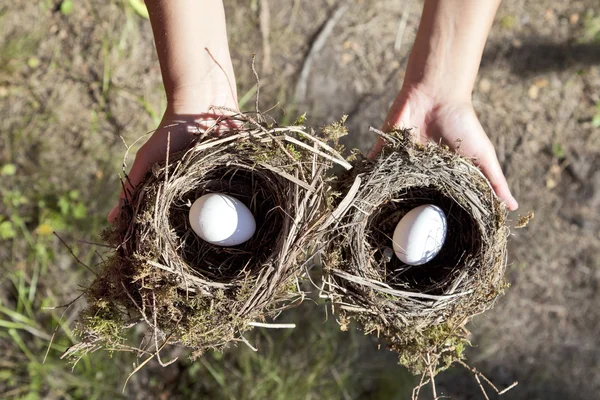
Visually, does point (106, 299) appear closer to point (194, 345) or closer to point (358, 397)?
point (194, 345)

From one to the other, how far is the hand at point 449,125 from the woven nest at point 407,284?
18 centimetres

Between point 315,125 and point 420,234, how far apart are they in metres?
1.16

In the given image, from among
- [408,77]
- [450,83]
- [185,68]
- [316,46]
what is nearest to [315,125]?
[316,46]

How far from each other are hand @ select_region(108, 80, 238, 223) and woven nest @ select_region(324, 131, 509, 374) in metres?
0.56

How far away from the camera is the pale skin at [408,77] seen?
184cm

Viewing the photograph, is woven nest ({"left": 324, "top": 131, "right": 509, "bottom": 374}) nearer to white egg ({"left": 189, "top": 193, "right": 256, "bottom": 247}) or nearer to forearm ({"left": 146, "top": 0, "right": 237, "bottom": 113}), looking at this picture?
white egg ({"left": 189, "top": 193, "right": 256, "bottom": 247})

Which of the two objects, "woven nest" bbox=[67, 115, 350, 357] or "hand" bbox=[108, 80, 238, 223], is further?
"hand" bbox=[108, 80, 238, 223]

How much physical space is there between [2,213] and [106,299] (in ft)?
4.59

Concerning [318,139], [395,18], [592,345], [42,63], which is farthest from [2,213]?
[592,345]

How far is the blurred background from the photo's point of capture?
2.62m

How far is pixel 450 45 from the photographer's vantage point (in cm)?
197

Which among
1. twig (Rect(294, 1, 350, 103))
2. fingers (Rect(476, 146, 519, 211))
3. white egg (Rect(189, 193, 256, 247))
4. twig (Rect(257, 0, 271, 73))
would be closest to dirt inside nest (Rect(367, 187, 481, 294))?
fingers (Rect(476, 146, 519, 211))

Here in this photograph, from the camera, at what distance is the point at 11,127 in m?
2.75

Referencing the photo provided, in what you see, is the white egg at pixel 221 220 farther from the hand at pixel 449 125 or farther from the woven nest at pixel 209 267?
the hand at pixel 449 125
